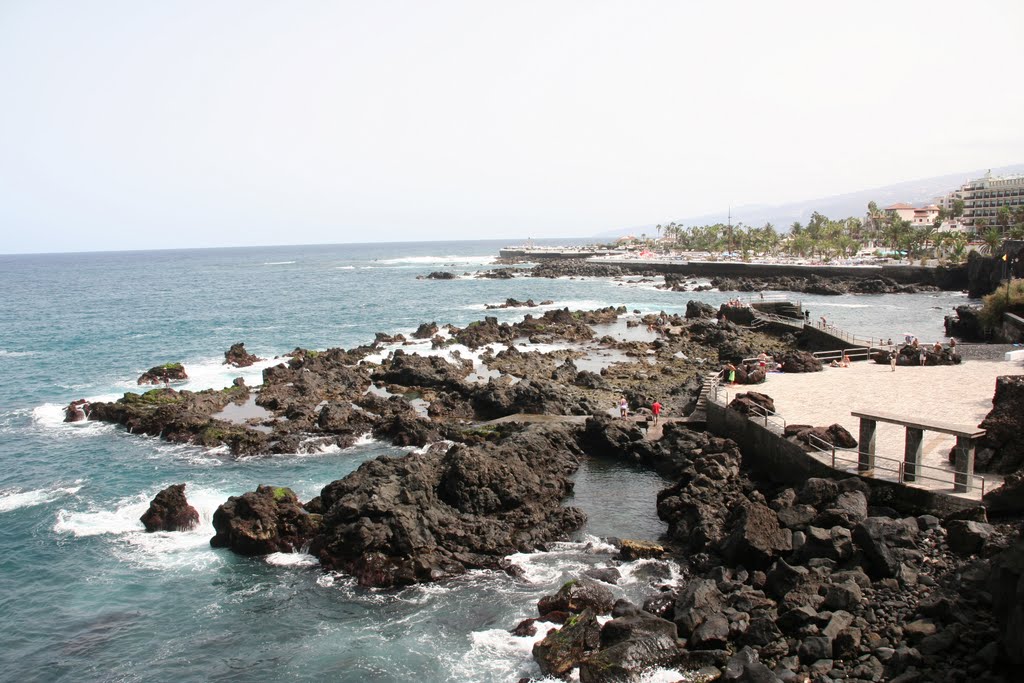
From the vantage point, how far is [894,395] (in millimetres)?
25234

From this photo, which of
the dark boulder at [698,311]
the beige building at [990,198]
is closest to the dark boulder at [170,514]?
the dark boulder at [698,311]

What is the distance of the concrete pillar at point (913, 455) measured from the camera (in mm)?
17469

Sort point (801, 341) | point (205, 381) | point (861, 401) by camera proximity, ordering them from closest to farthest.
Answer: point (861, 401)
point (205, 381)
point (801, 341)

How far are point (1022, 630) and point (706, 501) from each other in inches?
401

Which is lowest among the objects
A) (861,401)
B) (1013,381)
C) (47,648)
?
(47,648)

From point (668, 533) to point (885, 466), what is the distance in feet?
19.4

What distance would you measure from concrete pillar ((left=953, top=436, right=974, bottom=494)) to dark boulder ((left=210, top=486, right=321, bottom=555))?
1635 centimetres

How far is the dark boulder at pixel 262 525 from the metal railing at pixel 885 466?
47.3 ft

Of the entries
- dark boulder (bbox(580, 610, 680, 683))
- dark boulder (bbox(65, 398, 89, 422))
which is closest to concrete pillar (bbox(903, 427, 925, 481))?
dark boulder (bbox(580, 610, 680, 683))

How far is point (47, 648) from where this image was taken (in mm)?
15953

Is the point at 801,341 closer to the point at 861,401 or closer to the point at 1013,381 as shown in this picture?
the point at 861,401

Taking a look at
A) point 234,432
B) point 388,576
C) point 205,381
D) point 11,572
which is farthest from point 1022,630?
point 205,381

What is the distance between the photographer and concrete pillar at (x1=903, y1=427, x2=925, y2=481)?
57.3 ft

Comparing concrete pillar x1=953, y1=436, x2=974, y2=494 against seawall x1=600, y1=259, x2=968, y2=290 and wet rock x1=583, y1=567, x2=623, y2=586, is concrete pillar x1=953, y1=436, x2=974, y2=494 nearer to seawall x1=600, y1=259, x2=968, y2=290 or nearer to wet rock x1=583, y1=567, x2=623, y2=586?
wet rock x1=583, y1=567, x2=623, y2=586
